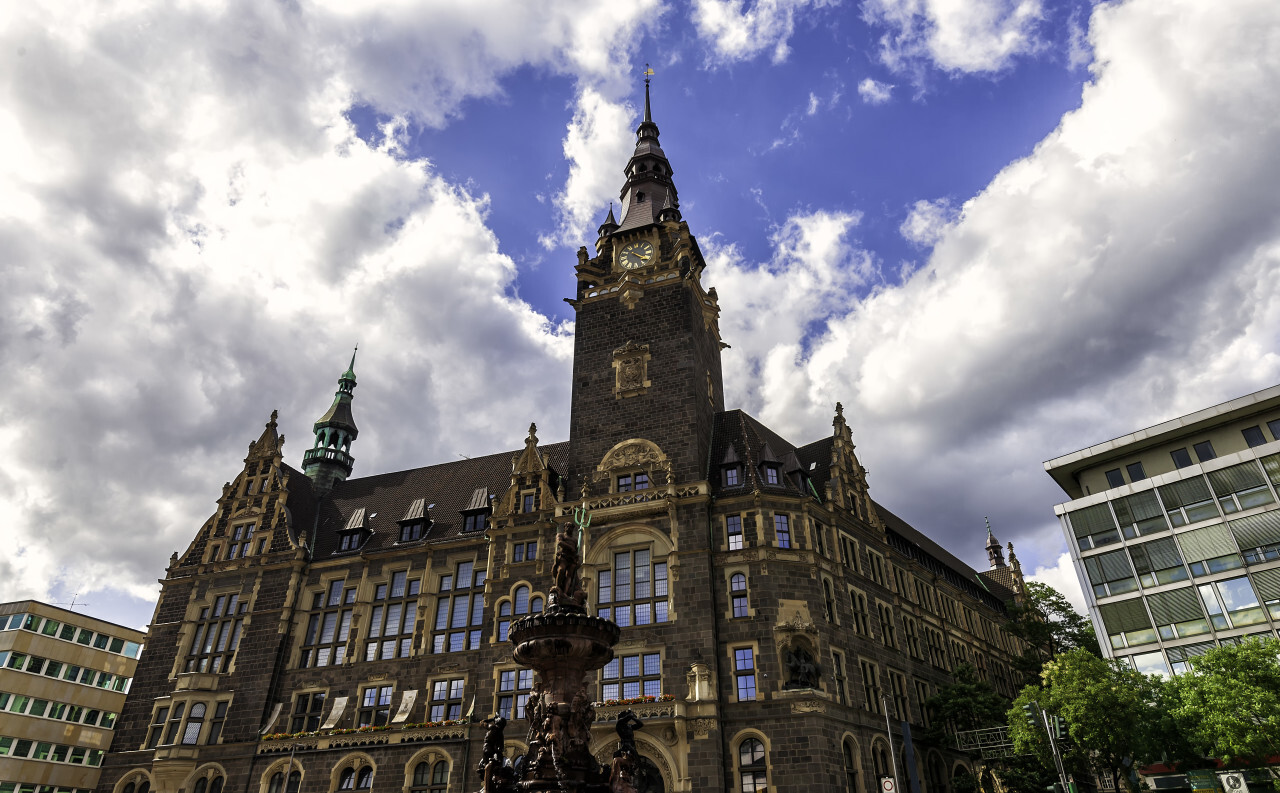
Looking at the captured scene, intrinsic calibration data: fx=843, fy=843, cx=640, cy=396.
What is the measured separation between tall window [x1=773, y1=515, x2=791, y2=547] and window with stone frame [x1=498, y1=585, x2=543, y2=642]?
44.7ft

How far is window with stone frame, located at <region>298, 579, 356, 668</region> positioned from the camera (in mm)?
50906

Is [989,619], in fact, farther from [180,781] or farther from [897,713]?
[180,781]

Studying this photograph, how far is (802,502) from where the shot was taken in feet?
147

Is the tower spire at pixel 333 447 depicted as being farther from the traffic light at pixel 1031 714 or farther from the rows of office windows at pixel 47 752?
the traffic light at pixel 1031 714

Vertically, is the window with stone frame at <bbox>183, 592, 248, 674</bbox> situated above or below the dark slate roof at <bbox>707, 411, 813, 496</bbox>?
below

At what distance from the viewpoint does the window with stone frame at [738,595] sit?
42.2 m

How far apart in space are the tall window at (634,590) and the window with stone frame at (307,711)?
60.3 feet

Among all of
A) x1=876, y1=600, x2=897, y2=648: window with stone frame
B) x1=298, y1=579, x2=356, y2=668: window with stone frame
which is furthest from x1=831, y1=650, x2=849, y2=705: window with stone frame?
x1=298, y1=579, x2=356, y2=668: window with stone frame

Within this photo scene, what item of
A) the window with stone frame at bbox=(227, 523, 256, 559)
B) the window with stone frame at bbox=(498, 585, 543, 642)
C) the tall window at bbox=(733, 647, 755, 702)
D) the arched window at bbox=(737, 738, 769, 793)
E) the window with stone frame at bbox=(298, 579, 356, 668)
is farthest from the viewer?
the window with stone frame at bbox=(227, 523, 256, 559)

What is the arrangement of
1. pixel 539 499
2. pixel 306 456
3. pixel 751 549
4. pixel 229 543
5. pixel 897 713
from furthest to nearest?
pixel 306 456, pixel 229 543, pixel 539 499, pixel 897 713, pixel 751 549

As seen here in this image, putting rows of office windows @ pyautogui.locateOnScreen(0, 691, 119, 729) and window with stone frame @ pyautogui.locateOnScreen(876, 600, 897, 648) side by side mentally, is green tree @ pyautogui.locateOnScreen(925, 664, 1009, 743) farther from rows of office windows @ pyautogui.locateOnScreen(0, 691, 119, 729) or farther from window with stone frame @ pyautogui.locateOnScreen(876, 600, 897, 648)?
rows of office windows @ pyautogui.locateOnScreen(0, 691, 119, 729)

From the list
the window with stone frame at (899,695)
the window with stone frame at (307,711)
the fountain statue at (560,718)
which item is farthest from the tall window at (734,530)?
the window with stone frame at (307,711)

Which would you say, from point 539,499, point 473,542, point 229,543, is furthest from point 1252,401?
point 229,543

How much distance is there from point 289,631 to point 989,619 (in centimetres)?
5463
